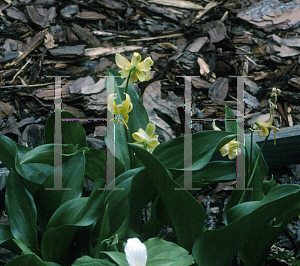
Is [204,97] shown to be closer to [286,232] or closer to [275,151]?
[275,151]

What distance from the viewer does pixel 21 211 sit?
0.90 metres

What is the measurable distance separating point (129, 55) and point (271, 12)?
1.09 m

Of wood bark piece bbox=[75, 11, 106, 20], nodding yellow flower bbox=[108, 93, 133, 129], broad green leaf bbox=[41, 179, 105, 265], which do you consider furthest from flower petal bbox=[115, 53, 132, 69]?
wood bark piece bbox=[75, 11, 106, 20]

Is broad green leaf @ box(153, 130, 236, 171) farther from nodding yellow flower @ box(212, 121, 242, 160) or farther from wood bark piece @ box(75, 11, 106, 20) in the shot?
wood bark piece @ box(75, 11, 106, 20)

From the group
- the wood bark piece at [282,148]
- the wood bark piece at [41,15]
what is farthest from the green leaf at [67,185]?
the wood bark piece at [41,15]

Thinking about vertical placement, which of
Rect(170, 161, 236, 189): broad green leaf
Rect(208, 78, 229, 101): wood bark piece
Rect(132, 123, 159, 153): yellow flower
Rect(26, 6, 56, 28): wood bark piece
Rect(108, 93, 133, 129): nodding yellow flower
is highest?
Rect(26, 6, 56, 28): wood bark piece

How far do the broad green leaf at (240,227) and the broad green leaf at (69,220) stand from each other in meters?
0.31

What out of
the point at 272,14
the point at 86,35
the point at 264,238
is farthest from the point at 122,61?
the point at 272,14

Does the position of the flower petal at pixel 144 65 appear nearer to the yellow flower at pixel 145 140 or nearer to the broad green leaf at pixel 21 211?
the yellow flower at pixel 145 140

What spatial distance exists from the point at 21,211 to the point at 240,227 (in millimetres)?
645

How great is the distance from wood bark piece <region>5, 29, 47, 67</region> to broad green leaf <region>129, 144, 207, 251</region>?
4.35ft

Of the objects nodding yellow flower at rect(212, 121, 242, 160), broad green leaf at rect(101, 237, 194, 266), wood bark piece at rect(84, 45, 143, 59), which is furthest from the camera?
wood bark piece at rect(84, 45, 143, 59)

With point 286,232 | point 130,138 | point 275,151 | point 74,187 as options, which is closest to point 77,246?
point 74,187

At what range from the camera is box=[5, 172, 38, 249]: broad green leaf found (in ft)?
2.89
